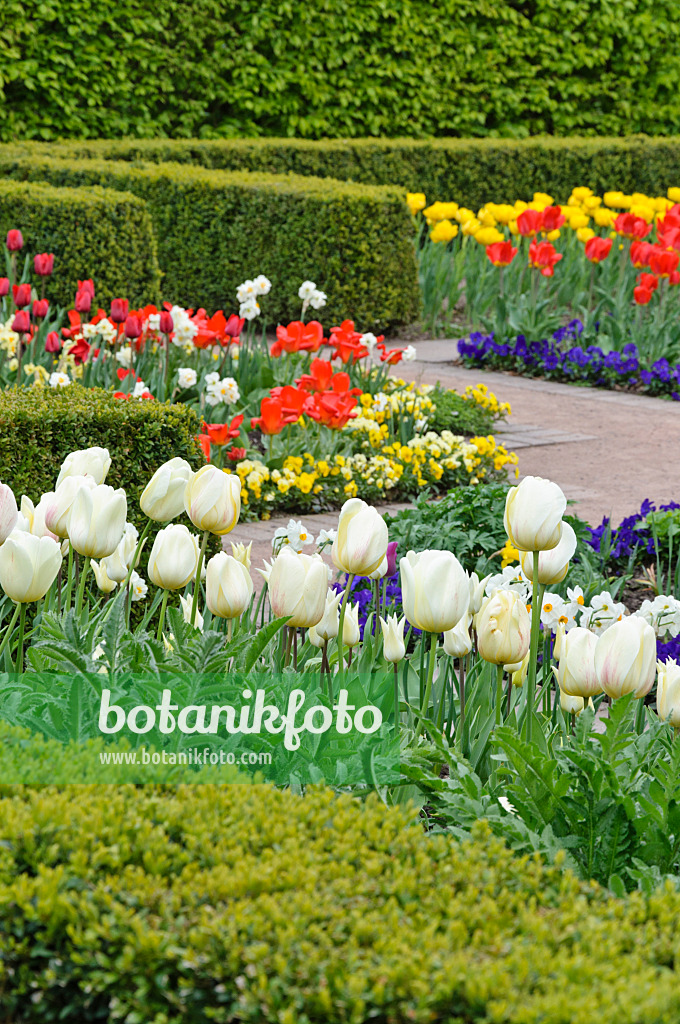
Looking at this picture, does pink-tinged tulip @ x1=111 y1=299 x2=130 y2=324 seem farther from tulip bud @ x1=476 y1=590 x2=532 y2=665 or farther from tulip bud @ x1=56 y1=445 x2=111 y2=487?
tulip bud @ x1=476 y1=590 x2=532 y2=665

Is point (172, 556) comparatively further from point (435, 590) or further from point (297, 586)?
point (435, 590)

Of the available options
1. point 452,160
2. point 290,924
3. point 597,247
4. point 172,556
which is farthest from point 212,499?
point 452,160

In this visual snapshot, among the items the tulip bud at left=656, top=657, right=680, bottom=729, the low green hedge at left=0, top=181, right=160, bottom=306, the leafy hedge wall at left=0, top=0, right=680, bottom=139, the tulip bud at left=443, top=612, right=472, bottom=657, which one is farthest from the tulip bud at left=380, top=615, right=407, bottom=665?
the leafy hedge wall at left=0, top=0, right=680, bottom=139

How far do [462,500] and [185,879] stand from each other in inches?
127

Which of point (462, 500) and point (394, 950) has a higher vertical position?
point (394, 950)

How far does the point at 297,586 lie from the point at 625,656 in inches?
21.7

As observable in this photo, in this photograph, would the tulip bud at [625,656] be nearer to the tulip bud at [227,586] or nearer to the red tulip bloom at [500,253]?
the tulip bud at [227,586]

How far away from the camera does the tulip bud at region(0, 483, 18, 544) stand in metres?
2.09

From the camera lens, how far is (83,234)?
24.3 feet

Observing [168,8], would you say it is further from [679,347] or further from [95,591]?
[95,591]

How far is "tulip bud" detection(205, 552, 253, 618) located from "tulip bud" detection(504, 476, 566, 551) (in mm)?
471

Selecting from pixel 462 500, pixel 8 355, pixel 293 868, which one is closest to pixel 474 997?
pixel 293 868

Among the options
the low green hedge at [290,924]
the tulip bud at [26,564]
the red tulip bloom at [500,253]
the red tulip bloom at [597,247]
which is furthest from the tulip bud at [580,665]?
the red tulip bloom at [597,247]

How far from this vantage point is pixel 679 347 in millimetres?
8648
